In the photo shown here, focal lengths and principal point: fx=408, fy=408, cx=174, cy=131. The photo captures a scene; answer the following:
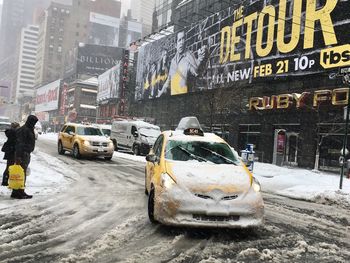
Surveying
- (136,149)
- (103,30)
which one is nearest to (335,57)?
(136,149)

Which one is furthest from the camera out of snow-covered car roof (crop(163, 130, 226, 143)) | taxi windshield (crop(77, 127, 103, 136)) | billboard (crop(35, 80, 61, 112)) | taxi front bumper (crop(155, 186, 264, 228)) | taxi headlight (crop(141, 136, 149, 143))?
billboard (crop(35, 80, 61, 112))

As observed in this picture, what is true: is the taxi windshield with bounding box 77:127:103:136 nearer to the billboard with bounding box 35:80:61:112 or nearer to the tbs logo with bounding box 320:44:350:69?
the tbs logo with bounding box 320:44:350:69

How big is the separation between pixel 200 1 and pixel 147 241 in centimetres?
3835

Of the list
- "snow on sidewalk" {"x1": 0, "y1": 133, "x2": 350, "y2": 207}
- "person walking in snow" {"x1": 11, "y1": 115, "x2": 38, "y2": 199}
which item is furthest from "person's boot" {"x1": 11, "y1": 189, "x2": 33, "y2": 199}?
"snow on sidewalk" {"x1": 0, "y1": 133, "x2": 350, "y2": 207}

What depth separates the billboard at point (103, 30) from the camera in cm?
18662

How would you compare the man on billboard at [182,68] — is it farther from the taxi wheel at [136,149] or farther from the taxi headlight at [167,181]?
the taxi headlight at [167,181]

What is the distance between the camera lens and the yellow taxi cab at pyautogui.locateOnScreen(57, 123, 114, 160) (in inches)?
774

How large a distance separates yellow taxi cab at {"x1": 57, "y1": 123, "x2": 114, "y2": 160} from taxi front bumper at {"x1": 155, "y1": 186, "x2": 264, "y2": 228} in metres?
13.9

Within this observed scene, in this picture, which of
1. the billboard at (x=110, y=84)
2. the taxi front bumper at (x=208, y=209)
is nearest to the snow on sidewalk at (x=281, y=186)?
the taxi front bumper at (x=208, y=209)

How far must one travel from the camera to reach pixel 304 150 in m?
24.8

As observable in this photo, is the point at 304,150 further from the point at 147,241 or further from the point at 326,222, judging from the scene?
the point at 147,241

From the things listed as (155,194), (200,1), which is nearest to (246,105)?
(200,1)

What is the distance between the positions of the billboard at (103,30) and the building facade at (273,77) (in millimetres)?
155971

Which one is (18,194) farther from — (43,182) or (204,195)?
(204,195)
